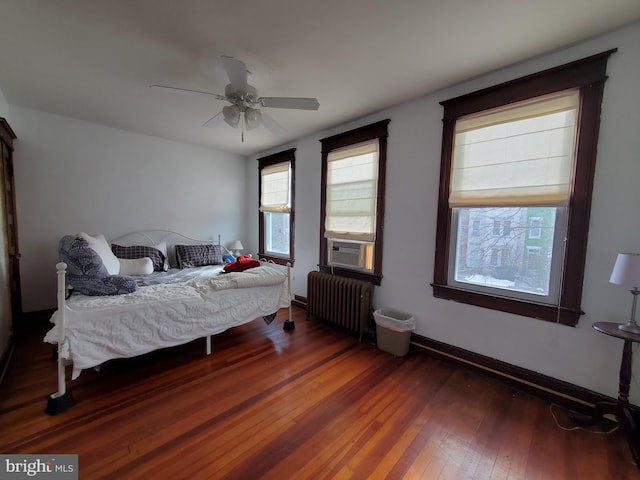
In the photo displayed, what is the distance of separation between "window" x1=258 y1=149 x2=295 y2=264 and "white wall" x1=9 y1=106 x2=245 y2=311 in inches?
34.6

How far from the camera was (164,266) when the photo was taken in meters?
3.62

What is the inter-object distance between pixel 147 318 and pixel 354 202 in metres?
2.43

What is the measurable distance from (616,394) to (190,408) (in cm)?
298

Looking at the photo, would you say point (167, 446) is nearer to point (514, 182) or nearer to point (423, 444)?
point (423, 444)

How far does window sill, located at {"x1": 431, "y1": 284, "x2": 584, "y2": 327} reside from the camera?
190 cm

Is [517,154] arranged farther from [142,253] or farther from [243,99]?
[142,253]

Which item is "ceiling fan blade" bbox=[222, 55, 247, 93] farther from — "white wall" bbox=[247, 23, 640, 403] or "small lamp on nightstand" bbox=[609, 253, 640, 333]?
"small lamp on nightstand" bbox=[609, 253, 640, 333]

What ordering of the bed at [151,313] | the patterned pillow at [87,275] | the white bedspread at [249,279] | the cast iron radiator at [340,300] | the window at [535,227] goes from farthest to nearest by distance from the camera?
1. the cast iron radiator at [340,300]
2. the white bedspread at [249,279]
3. the patterned pillow at [87,275]
4. the window at [535,227]
5. the bed at [151,313]

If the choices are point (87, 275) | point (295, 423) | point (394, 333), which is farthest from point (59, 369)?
point (394, 333)

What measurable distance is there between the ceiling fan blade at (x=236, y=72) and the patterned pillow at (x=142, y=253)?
2739 millimetres

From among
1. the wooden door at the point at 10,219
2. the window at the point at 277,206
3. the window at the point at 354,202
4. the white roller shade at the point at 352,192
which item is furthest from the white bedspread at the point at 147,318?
the window at the point at 277,206

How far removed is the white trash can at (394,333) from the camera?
8.50 ft

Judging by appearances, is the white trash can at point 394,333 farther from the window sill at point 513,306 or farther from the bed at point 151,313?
the bed at point 151,313

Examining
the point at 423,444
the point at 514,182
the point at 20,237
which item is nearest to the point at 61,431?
the point at 423,444
